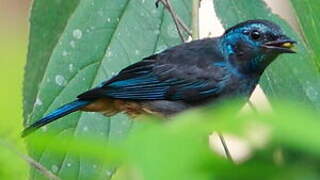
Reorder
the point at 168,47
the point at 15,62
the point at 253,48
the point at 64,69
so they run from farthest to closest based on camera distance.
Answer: the point at 15,62 < the point at 253,48 < the point at 168,47 < the point at 64,69

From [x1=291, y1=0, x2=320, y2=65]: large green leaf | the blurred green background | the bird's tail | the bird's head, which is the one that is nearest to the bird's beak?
the bird's head

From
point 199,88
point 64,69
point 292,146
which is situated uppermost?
point 292,146

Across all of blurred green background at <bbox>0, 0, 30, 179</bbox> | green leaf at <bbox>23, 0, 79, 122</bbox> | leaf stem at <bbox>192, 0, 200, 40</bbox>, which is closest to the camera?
blurred green background at <bbox>0, 0, 30, 179</bbox>

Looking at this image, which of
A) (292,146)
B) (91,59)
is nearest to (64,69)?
(91,59)

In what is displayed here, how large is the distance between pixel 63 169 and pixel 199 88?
1115 mm

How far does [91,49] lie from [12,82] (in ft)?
5.62

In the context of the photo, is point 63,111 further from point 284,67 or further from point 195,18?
point 284,67

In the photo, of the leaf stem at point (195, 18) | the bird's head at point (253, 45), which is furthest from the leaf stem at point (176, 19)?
the bird's head at point (253, 45)

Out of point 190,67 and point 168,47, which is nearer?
point 168,47

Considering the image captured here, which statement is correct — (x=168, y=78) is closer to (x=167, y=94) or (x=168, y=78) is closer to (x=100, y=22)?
(x=167, y=94)

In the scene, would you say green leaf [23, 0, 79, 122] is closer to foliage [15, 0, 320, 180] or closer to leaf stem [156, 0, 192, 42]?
foliage [15, 0, 320, 180]

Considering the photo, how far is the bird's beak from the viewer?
121 inches

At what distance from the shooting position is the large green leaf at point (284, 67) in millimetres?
2924

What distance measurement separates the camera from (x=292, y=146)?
1.84ft
